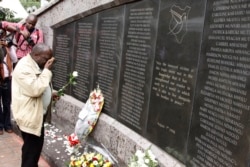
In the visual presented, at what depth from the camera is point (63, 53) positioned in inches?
238

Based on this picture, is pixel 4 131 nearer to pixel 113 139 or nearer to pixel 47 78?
pixel 113 139

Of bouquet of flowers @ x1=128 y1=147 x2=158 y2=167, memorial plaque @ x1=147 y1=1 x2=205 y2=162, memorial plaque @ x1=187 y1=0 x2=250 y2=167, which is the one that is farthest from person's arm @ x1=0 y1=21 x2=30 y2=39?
memorial plaque @ x1=187 y1=0 x2=250 y2=167

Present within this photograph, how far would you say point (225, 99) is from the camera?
8.01 ft

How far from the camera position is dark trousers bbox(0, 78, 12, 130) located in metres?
5.72

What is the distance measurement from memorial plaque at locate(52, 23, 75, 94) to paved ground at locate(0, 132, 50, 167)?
1.22 m

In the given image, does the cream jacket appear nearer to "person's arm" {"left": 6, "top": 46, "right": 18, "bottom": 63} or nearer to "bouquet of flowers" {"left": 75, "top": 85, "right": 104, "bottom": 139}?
"bouquet of flowers" {"left": 75, "top": 85, "right": 104, "bottom": 139}

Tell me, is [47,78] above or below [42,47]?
below

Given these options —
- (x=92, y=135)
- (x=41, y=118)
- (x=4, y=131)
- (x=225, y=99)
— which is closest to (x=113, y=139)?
(x=92, y=135)

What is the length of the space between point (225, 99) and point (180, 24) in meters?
0.96

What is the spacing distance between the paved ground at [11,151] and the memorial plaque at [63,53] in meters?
1.22

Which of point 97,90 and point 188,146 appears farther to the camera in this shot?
point 97,90

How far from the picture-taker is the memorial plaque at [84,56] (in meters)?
5.07

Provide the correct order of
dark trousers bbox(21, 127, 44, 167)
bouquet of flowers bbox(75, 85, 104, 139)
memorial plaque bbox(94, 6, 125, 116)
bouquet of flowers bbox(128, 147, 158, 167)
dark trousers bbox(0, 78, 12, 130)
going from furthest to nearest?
1. dark trousers bbox(0, 78, 12, 130)
2. bouquet of flowers bbox(75, 85, 104, 139)
3. memorial plaque bbox(94, 6, 125, 116)
4. dark trousers bbox(21, 127, 44, 167)
5. bouquet of flowers bbox(128, 147, 158, 167)

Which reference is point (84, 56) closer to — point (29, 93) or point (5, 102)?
point (5, 102)
